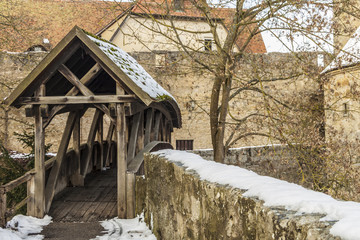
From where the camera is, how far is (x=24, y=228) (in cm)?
559

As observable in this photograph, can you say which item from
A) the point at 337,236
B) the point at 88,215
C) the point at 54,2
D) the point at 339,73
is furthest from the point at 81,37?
the point at 54,2

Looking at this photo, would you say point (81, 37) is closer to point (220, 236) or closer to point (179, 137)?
point (220, 236)

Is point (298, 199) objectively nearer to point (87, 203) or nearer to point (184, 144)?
point (87, 203)

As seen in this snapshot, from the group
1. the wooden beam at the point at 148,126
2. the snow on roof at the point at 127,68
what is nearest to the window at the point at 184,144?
the wooden beam at the point at 148,126

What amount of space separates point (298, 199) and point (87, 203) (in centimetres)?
587

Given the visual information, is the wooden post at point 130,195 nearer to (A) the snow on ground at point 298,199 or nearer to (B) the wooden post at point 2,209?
(B) the wooden post at point 2,209

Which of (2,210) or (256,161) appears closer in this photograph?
(2,210)

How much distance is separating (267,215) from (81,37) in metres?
5.13

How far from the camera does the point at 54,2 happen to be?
22.4 metres

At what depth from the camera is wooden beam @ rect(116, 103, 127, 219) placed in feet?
20.4

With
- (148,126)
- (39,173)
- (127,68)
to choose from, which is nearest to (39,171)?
(39,173)

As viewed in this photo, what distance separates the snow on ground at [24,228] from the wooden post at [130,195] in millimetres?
1256

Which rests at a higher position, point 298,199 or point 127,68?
point 127,68

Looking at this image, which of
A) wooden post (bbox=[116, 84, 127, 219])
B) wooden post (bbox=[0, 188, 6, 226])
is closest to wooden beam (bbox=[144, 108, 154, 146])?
wooden post (bbox=[116, 84, 127, 219])
